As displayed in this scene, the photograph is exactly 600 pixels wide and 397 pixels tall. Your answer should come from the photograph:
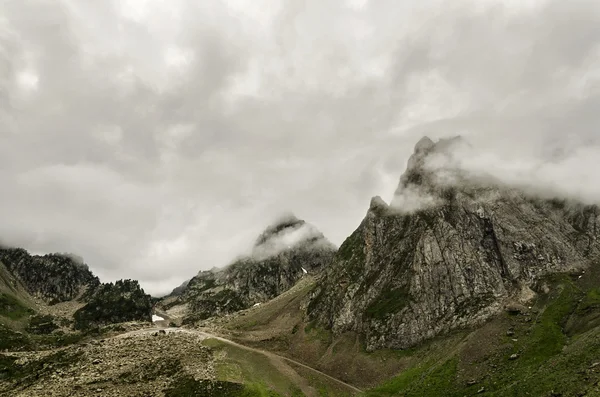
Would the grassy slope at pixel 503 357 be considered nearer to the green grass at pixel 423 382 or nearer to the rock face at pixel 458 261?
the green grass at pixel 423 382

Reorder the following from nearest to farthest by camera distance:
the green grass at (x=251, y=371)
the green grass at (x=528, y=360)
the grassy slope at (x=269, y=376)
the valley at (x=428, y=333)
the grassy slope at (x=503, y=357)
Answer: the green grass at (x=528, y=360) → the grassy slope at (x=503, y=357) → the valley at (x=428, y=333) → the grassy slope at (x=269, y=376) → the green grass at (x=251, y=371)

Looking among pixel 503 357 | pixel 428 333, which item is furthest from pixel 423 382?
pixel 428 333

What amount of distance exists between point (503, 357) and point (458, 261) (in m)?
60.0

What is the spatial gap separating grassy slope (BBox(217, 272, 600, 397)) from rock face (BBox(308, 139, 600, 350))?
9438 millimetres

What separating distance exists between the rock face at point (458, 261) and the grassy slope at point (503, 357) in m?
9.44

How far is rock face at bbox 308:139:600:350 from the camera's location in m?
147

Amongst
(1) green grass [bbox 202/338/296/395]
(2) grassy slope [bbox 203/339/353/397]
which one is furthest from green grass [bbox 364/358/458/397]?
(1) green grass [bbox 202/338/296/395]

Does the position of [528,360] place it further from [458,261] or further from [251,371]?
[251,371]

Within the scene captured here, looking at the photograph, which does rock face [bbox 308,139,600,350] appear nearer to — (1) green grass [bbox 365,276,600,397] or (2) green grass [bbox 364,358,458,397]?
(1) green grass [bbox 365,276,600,397]

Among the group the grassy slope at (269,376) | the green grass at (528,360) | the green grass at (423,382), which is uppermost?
the grassy slope at (269,376)

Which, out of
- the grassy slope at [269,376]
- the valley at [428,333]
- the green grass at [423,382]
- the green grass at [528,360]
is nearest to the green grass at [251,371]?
the grassy slope at [269,376]

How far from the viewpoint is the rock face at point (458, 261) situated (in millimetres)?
147250

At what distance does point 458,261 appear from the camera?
159750 mm

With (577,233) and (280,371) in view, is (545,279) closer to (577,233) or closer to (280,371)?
(577,233)
